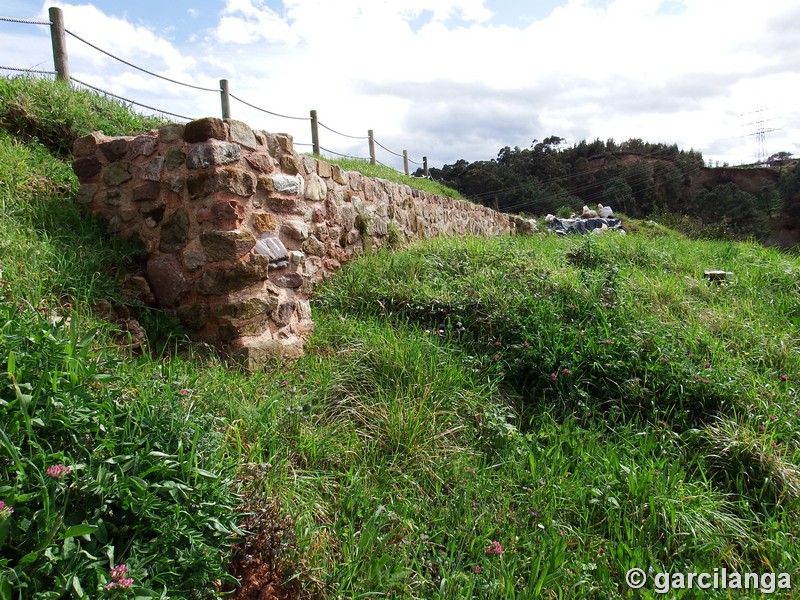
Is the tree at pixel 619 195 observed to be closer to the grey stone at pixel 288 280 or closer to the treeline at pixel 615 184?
the treeline at pixel 615 184

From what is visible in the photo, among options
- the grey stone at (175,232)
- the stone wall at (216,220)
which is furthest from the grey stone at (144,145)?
the grey stone at (175,232)

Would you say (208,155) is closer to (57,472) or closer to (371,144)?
(57,472)

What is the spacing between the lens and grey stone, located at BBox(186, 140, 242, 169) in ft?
10.5

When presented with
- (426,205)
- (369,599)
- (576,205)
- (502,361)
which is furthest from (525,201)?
(369,599)

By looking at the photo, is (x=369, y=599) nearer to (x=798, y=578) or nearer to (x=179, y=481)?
(x=179, y=481)

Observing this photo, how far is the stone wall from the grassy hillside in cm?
20

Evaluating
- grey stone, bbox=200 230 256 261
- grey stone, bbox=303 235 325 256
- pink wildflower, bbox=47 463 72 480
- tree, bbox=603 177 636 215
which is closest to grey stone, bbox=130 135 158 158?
grey stone, bbox=200 230 256 261

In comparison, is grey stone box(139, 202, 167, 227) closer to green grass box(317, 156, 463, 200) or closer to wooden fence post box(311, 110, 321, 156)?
green grass box(317, 156, 463, 200)

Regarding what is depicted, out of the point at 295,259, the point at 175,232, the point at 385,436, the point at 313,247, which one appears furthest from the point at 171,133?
the point at 385,436

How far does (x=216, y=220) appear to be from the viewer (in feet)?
10.6

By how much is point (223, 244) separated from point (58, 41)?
4524 millimetres

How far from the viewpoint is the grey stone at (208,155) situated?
126 inches

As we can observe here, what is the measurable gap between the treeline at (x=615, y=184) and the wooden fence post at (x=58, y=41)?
837 inches

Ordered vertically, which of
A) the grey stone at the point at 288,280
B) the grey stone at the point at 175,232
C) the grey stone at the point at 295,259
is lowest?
the grey stone at the point at 288,280
